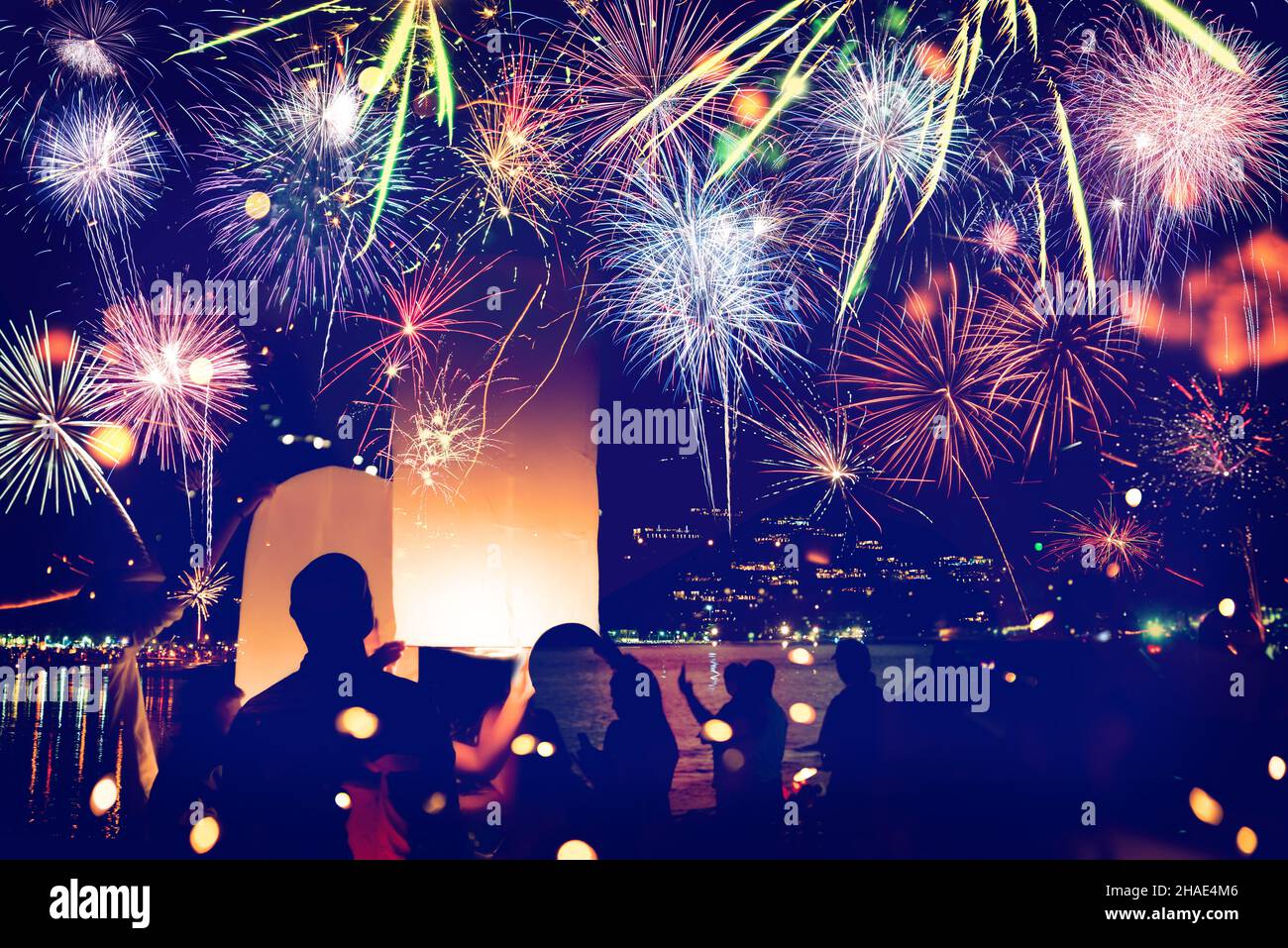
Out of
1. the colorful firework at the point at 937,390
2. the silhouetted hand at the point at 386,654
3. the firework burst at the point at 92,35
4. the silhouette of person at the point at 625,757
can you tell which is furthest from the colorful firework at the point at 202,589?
the colorful firework at the point at 937,390

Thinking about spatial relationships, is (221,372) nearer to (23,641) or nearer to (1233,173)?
(23,641)

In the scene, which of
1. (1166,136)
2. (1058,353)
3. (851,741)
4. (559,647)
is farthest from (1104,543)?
(559,647)

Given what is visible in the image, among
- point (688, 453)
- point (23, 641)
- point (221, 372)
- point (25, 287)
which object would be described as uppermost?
point (25, 287)

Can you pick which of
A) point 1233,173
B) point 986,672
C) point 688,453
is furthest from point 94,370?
point 1233,173

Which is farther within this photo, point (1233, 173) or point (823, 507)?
point (823, 507)

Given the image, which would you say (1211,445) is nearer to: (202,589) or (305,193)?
(305,193)

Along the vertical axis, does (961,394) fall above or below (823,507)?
above
